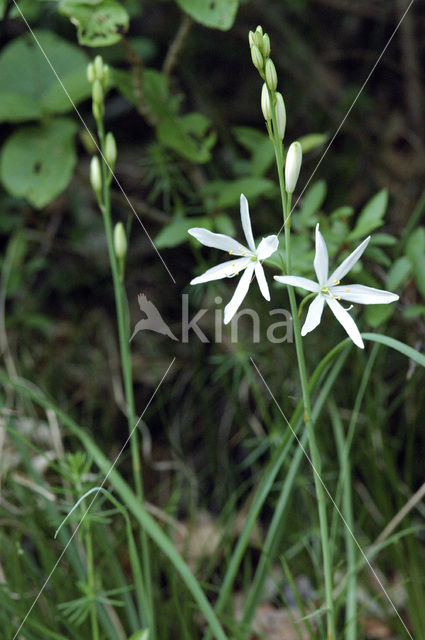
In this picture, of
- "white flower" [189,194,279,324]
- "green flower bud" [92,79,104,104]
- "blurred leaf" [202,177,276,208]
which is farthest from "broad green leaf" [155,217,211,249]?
"white flower" [189,194,279,324]

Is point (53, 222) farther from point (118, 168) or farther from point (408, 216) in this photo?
point (408, 216)

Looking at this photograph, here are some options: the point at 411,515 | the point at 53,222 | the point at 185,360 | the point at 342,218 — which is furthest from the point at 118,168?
the point at 411,515

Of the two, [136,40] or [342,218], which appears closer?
[342,218]

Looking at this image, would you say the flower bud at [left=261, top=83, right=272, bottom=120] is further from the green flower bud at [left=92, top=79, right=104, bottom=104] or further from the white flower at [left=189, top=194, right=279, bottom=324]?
the green flower bud at [left=92, top=79, right=104, bottom=104]

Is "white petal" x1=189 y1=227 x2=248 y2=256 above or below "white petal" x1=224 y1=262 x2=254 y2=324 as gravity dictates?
above

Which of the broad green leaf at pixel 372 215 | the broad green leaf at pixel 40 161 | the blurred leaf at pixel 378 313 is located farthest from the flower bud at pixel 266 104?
the broad green leaf at pixel 40 161

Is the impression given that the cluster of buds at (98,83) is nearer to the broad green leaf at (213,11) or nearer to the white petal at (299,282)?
the broad green leaf at (213,11)
